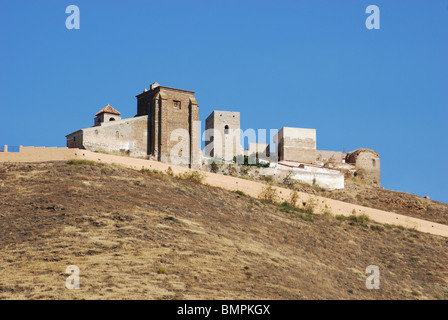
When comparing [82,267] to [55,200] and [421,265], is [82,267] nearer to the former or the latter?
[55,200]

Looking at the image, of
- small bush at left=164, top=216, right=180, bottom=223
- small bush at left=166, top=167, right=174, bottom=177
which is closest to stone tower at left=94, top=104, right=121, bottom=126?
small bush at left=166, top=167, right=174, bottom=177

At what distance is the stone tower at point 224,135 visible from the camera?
46.2m

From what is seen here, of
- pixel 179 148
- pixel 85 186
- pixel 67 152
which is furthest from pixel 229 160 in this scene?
pixel 85 186

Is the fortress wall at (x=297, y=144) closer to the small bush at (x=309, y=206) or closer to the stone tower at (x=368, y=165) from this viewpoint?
the stone tower at (x=368, y=165)

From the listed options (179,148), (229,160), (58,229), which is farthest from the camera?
(229,160)

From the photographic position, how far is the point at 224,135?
4656cm

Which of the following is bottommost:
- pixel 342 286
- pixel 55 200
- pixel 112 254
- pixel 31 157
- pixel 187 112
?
pixel 342 286

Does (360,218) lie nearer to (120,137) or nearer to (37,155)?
(120,137)

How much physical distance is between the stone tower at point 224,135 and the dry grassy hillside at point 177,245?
41.1 feet

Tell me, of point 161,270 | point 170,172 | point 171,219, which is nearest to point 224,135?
point 170,172

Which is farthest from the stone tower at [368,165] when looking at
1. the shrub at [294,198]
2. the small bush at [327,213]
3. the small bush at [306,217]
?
the small bush at [306,217]

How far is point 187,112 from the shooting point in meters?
41.3

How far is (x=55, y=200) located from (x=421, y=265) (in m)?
18.3

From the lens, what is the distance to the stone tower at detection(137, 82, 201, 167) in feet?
131
